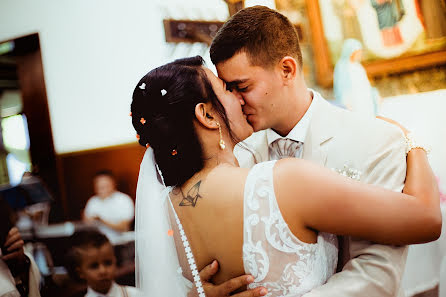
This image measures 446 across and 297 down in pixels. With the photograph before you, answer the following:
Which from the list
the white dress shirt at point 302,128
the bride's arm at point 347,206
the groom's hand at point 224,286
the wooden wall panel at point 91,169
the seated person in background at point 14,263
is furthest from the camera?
the seated person in background at point 14,263

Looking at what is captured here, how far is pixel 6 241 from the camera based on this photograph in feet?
5.55

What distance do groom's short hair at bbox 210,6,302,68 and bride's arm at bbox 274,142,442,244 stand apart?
0.44m

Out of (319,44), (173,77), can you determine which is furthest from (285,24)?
(173,77)

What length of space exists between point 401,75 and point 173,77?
958 mm

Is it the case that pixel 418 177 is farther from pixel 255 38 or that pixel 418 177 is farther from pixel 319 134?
pixel 255 38

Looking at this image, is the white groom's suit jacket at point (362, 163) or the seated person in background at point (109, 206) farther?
the seated person in background at point (109, 206)

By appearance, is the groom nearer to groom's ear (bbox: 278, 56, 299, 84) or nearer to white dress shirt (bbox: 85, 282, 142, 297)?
groom's ear (bbox: 278, 56, 299, 84)

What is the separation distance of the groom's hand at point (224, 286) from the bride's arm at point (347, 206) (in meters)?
0.25

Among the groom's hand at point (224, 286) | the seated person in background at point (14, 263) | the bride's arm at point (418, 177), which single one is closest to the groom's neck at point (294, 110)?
the bride's arm at point (418, 177)

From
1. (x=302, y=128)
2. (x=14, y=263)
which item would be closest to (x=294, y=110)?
(x=302, y=128)

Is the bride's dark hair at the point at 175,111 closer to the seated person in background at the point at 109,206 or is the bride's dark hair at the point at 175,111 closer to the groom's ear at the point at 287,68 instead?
the groom's ear at the point at 287,68

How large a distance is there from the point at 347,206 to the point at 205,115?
507 millimetres

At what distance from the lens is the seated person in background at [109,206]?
158 cm

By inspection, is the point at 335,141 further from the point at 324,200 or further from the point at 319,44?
the point at 319,44
